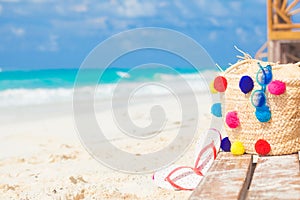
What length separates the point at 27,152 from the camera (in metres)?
6.18

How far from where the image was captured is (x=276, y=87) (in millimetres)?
3111

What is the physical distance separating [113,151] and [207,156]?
2.43m

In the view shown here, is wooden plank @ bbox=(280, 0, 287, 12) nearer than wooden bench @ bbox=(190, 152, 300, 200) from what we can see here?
No

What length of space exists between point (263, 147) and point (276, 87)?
0.38 meters

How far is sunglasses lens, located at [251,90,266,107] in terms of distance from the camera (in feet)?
10.3

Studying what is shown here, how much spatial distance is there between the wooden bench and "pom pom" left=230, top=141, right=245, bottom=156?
70 millimetres

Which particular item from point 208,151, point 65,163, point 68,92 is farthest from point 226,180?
point 68,92

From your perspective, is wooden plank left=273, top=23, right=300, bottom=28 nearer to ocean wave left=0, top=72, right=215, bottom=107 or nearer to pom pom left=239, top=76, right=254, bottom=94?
ocean wave left=0, top=72, right=215, bottom=107

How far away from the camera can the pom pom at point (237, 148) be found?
10.8 feet

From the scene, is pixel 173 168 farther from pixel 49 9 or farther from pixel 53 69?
pixel 49 9

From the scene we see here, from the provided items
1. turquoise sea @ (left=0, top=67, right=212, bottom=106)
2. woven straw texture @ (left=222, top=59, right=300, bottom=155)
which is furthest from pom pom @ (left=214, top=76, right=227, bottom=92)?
turquoise sea @ (left=0, top=67, right=212, bottom=106)

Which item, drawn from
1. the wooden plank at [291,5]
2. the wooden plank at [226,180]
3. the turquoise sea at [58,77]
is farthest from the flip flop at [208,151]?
the turquoise sea at [58,77]

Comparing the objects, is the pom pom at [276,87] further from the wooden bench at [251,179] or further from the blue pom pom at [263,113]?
the wooden bench at [251,179]

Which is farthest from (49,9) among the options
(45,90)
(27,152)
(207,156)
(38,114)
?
(207,156)
